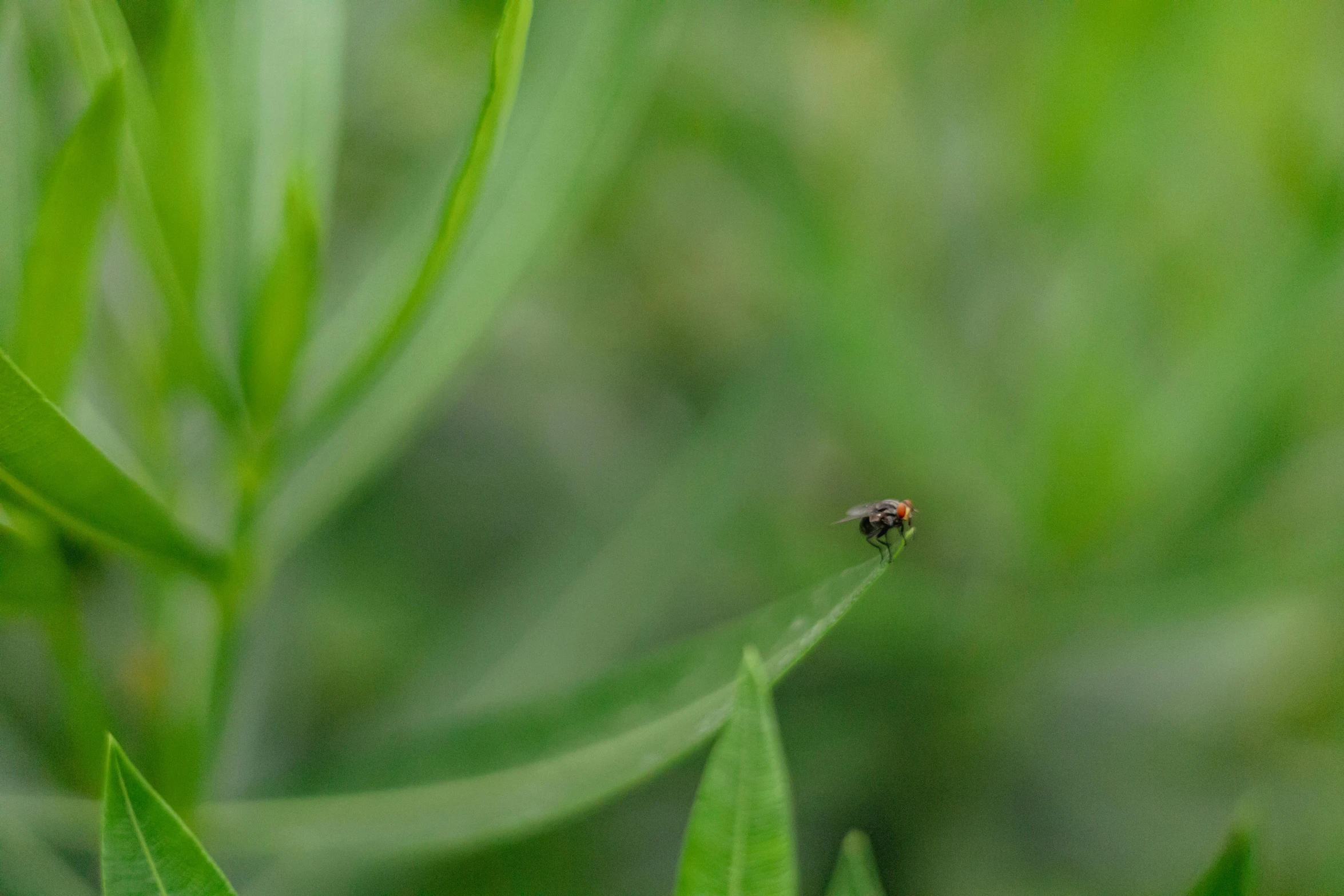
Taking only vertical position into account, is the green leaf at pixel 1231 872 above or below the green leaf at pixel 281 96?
below

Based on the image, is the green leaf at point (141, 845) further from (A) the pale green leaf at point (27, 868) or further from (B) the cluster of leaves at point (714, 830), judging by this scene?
(A) the pale green leaf at point (27, 868)

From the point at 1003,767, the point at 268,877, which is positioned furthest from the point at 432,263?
the point at 1003,767

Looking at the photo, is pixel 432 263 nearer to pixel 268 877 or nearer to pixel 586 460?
pixel 268 877

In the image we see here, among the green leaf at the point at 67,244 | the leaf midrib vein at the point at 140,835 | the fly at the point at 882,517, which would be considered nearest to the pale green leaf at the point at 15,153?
the green leaf at the point at 67,244

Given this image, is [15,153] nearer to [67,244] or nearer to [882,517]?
[67,244]

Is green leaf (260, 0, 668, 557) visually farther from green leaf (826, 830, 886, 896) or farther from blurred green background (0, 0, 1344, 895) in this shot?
green leaf (826, 830, 886, 896)

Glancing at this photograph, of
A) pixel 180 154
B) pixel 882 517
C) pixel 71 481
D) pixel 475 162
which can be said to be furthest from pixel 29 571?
pixel 882 517
